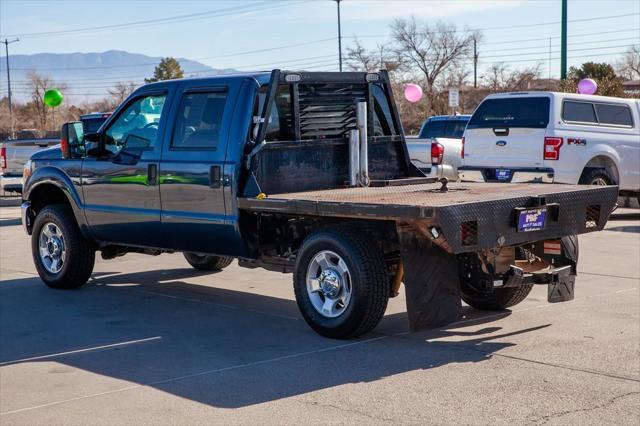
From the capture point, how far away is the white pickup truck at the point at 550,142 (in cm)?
1459

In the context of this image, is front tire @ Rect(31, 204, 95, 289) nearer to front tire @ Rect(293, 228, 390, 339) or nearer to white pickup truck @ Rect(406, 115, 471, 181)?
front tire @ Rect(293, 228, 390, 339)

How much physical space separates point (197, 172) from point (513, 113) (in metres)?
Result: 8.05

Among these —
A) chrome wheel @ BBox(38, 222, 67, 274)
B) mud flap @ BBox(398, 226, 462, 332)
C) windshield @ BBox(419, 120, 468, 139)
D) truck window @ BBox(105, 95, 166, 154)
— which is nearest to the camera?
mud flap @ BBox(398, 226, 462, 332)

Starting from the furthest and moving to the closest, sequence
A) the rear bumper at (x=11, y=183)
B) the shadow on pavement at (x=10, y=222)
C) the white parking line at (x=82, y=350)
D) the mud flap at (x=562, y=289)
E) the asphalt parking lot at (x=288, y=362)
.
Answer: the rear bumper at (x=11, y=183) < the shadow on pavement at (x=10, y=222) < the mud flap at (x=562, y=289) < the white parking line at (x=82, y=350) < the asphalt parking lot at (x=288, y=362)

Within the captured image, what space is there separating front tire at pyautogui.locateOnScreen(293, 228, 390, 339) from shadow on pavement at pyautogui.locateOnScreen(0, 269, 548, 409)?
0.17 metres

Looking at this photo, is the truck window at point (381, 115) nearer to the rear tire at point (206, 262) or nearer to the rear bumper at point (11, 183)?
the rear tire at point (206, 262)

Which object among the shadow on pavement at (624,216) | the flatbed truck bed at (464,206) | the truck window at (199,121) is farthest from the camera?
the shadow on pavement at (624,216)

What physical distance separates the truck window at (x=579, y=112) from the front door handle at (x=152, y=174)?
27.2 ft

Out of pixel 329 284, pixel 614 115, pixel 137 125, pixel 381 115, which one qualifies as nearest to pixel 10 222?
pixel 137 125

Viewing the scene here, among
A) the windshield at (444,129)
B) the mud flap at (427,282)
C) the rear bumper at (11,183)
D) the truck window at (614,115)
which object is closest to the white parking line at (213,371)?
the mud flap at (427,282)

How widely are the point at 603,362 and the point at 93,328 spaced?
13.5 ft

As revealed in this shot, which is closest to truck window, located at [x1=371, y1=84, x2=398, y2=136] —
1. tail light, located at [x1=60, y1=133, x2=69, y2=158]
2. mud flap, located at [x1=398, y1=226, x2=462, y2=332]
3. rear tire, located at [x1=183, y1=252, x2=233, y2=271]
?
mud flap, located at [x1=398, y1=226, x2=462, y2=332]

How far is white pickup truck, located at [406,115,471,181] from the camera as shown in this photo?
16.8 metres

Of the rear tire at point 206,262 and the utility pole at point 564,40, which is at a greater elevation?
the utility pole at point 564,40
